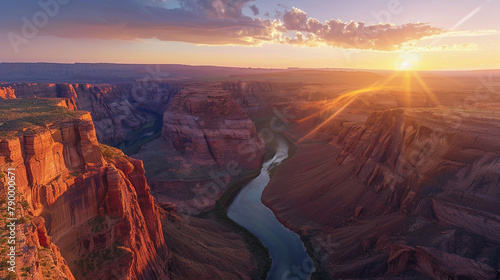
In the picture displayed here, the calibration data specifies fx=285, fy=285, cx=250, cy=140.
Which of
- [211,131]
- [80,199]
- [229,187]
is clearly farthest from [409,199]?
[211,131]

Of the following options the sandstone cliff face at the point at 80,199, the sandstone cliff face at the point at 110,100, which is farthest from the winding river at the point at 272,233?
the sandstone cliff face at the point at 110,100

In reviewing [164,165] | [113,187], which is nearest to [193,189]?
[164,165]

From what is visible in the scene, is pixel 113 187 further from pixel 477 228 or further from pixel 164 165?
pixel 164 165

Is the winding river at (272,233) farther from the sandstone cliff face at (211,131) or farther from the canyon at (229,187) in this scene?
the sandstone cliff face at (211,131)

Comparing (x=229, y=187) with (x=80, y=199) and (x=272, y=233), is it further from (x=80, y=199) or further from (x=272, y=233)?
(x=80, y=199)

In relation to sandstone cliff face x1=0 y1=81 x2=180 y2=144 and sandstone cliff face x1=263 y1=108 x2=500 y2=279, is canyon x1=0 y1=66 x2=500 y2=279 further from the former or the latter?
sandstone cliff face x1=0 y1=81 x2=180 y2=144
